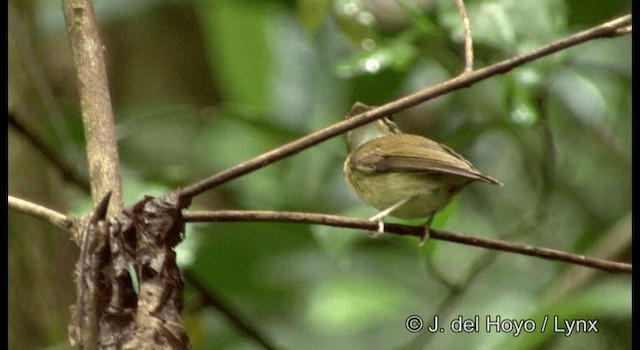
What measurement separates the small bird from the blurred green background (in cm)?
9

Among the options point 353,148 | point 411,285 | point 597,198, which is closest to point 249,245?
point 353,148

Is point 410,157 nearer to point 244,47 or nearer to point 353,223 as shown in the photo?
point 353,223

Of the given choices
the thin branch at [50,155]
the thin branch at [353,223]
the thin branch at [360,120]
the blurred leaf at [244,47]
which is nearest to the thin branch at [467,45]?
the thin branch at [360,120]

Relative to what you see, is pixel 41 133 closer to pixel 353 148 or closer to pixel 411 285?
pixel 353 148

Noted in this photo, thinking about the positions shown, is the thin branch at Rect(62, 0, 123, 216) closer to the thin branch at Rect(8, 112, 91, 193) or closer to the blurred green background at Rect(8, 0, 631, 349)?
the blurred green background at Rect(8, 0, 631, 349)

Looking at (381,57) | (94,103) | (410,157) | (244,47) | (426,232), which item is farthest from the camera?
(244,47)

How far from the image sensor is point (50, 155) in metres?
3.07

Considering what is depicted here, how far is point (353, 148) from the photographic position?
11.4 ft

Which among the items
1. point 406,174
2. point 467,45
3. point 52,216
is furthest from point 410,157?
point 52,216

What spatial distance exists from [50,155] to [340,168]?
1724 mm

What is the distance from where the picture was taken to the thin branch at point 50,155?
2855mm

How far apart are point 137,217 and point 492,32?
1.72 metres

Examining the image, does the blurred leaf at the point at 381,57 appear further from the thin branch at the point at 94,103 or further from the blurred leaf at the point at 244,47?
the blurred leaf at the point at 244,47

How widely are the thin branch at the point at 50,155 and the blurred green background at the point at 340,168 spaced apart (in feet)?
0.23
